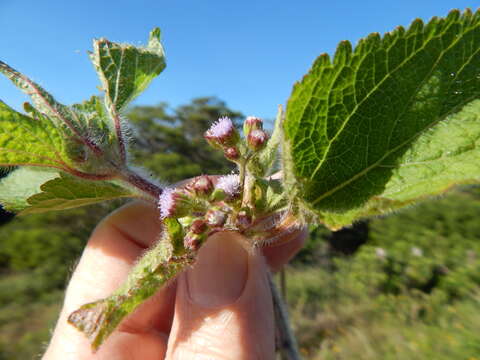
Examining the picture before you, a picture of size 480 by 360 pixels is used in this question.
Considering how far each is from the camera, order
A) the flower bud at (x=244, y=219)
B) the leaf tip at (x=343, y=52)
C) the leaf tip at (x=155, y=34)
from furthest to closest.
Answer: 1. the leaf tip at (x=155, y=34)
2. the flower bud at (x=244, y=219)
3. the leaf tip at (x=343, y=52)

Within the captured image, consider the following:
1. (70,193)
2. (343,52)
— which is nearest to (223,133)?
(343,52)

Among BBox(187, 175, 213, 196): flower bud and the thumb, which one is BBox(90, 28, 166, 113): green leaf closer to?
BBox(187, 175, 213, 196): flower bud

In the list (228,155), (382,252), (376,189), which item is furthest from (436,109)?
(382,252)

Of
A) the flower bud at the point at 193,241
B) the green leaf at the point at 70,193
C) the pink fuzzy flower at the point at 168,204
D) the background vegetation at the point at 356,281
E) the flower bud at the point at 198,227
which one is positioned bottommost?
the flower bud at the point at 193,241

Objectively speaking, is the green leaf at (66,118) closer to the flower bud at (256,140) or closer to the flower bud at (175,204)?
the flower bud at (175,204)

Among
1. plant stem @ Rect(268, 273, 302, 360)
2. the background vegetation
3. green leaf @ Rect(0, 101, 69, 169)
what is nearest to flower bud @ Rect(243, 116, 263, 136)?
green leaf @ Rect(0, 101, 69, 169)

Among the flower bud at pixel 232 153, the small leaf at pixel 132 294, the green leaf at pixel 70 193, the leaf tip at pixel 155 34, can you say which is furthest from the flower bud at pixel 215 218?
the leaf tip at pixel 155 34
